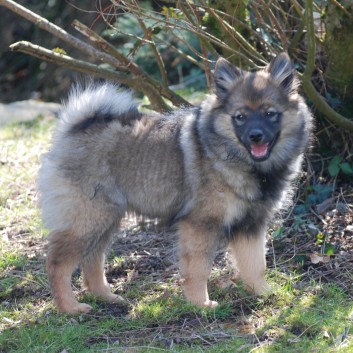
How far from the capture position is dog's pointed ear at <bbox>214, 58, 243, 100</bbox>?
470 centimetres

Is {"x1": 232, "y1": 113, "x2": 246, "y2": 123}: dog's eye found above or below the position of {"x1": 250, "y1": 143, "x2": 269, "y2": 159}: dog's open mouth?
above

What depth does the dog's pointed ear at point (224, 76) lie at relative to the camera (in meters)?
4.70

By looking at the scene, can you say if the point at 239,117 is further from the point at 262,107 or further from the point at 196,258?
the point at 196,258

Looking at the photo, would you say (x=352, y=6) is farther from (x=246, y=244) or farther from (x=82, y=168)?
(x=82, y=168)

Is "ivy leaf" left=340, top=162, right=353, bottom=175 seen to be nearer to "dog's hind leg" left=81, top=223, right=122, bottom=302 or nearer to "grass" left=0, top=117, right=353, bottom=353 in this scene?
"grass" left=0, top=117, right=353, bottom=353

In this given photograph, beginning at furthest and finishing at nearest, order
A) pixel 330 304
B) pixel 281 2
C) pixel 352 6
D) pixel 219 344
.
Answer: pixel 281 2
pixel 352 6
pixel 330 304
pixel 219 344

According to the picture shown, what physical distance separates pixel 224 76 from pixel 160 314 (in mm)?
1633

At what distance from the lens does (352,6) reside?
562cm

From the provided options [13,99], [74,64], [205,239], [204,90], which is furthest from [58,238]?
[13,99]

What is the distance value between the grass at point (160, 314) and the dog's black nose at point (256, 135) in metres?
1.09

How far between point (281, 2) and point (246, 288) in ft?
9.46

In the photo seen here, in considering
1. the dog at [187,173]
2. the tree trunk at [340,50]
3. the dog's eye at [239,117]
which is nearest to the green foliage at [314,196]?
the tree trunk at [340,50]

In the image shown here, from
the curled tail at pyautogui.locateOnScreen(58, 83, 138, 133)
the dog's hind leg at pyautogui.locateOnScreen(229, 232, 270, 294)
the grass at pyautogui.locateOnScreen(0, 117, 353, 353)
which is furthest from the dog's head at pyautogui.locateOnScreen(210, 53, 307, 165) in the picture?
the grass at pyautogui.locateOnScreen(0, 117, 353, 353)

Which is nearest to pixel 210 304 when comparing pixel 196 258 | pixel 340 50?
pixel 196 258
